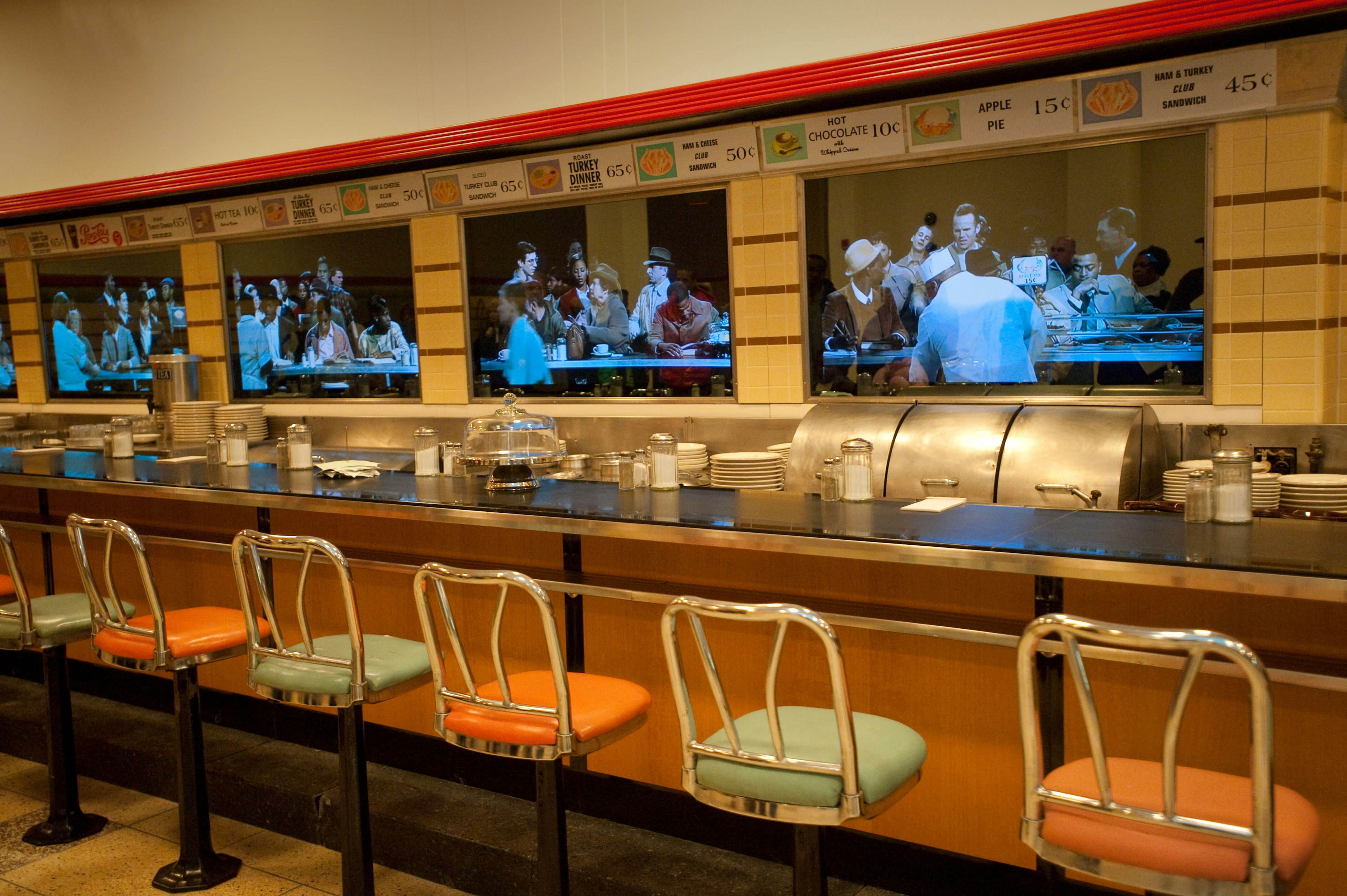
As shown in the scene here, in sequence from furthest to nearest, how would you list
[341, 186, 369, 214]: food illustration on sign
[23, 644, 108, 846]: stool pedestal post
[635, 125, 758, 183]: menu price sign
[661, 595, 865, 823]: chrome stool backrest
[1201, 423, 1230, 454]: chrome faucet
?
[341, 186, 369, 214]: food illustration on sign, [635, 125, 758, 183]: menu price sign, [1201, 423, 1230, 454]: chrome faucet, [23, 644, 108, 846]: stool pedestal post, [661, 595, 865, 823]: chrome stool backrest

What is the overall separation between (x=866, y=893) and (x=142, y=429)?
5.28 m

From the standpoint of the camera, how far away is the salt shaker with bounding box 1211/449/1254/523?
271 centimetres

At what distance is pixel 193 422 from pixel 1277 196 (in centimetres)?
578

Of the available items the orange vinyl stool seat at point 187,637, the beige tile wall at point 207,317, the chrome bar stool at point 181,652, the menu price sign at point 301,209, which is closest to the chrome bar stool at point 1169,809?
the orange vinyl stool seat at point 187,637

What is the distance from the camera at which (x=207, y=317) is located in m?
7.08

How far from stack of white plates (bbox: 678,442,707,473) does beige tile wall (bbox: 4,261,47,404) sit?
5.54 metres

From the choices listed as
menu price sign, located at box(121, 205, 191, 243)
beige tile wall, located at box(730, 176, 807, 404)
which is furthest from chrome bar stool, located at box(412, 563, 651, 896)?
menu price sign, located at box(121, 205, 191, 243)

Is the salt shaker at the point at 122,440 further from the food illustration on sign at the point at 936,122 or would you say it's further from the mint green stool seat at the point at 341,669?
the food illustration on sign at the point at 936,122

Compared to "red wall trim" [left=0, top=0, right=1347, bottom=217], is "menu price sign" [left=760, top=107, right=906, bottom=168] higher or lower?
lower

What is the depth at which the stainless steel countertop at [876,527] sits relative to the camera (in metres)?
2.22

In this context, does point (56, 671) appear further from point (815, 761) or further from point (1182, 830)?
point (1182, 830)

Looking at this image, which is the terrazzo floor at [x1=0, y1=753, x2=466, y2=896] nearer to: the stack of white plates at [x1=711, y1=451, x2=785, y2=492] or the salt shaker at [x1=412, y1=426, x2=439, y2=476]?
the salt shaker at [x1=412, y1=426, x2=439, y2=476]

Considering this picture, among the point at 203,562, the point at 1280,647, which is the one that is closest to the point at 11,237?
the point at 203,562

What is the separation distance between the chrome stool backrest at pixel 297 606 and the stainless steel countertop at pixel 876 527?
624 mm
